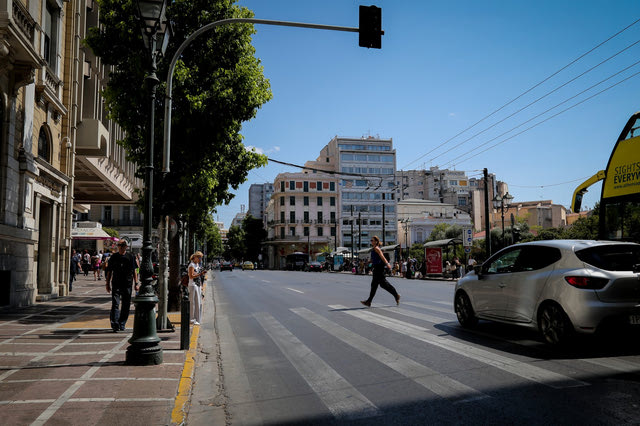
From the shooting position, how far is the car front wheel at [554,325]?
657 cm

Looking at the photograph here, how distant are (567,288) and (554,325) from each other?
0.58m

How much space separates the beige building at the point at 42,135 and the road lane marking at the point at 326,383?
9.25 metres

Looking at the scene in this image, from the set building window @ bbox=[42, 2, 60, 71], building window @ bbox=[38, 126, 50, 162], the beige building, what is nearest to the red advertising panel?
the beige building

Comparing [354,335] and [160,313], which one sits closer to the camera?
[354,335]

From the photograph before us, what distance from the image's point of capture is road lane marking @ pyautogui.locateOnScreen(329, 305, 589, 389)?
5148 millimetres

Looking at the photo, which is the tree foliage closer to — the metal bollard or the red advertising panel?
the metal bollard

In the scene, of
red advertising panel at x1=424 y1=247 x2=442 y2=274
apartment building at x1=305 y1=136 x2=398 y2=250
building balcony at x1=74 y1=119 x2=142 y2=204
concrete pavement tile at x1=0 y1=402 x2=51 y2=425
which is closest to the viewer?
concrete pavement tile at x1=0 y1=402 x2=51 y2=425

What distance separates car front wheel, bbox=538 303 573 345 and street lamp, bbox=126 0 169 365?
5324 mm

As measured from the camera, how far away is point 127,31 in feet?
40.0

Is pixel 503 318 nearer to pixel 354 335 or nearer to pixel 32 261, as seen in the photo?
pixel 354 335

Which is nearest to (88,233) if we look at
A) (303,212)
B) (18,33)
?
(18,33)

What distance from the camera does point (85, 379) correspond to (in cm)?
564

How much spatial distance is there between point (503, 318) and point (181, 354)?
500cm

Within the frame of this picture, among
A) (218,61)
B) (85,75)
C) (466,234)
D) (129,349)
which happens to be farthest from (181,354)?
(466,234)
